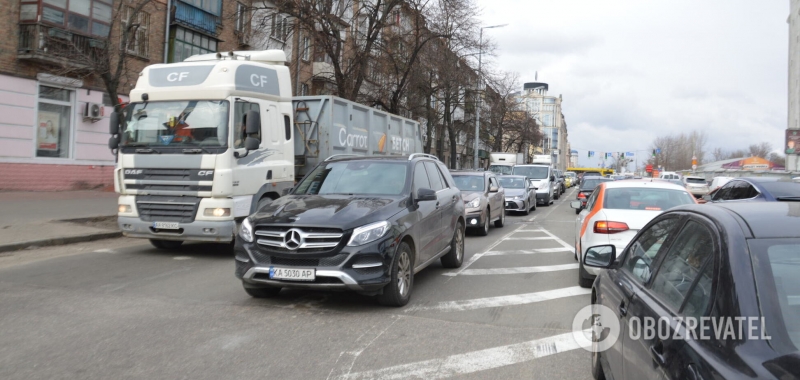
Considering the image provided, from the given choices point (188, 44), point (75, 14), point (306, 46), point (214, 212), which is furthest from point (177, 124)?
point (306, 46)

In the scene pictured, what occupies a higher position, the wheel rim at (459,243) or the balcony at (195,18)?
the balcony at (195,18)

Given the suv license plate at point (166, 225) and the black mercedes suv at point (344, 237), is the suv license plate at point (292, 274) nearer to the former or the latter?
the black mercedes suv at point (344, 237)

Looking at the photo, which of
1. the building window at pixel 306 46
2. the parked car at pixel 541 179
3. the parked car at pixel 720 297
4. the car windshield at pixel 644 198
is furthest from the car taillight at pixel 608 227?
the parked car at pixel 541 179

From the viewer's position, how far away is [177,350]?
4.95m

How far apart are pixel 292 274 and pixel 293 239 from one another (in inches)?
14.2

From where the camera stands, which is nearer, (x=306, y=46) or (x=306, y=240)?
(x=306, y=240)

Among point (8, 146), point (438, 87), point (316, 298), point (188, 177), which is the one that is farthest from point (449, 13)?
point (316, 298)

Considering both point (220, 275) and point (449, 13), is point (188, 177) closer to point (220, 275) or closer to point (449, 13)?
point (220, 275)

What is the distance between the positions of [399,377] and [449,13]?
23.9 m

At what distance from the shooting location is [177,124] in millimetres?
9766

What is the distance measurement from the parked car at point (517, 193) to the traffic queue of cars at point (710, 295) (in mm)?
18270

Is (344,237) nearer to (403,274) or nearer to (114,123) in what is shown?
(403,274)

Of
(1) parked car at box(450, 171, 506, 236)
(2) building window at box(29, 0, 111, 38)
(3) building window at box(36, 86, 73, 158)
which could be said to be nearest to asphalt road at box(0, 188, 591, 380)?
(1) parked car at box(450, 171, 506, 236)

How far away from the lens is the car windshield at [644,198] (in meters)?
8.28
